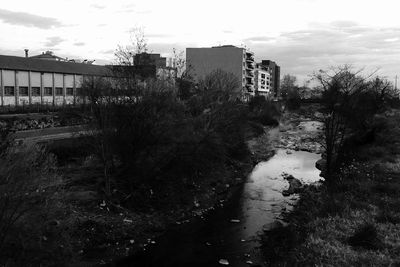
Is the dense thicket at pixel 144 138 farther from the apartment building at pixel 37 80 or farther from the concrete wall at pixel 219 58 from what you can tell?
the concrete wall at pixel 219 58

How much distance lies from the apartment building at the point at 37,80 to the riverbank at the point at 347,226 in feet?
120

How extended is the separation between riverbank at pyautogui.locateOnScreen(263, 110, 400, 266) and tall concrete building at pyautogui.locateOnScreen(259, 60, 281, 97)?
14608cm

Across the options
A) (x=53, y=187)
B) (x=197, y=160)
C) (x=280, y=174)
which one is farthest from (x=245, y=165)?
(x=53, y=187)

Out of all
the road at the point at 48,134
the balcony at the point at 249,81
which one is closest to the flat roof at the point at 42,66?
the road at the point at 48,134

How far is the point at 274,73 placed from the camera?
180 m

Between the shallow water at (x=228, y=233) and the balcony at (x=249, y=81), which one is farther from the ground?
the balcony at (x=249, y=81)

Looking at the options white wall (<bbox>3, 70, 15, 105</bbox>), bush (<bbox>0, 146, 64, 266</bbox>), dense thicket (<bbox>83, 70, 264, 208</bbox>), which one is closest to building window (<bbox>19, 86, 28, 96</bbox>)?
white wall (<bbox>3, 70, 15, 105</bbox>)

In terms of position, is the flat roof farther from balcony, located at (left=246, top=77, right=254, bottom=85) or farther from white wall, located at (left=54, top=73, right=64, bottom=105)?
balcony, located at (left=246, top=77, right=254, bottom=85)

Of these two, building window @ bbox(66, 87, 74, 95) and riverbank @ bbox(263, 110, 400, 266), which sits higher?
building window @ bbox(66, 87, 74, 95)

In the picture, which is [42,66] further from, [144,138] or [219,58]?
[219,58]

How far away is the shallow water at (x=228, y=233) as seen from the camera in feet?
56.6

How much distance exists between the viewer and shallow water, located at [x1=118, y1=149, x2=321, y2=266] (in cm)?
1727

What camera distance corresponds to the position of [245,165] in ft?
130

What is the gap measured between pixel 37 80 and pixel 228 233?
4797 cm
